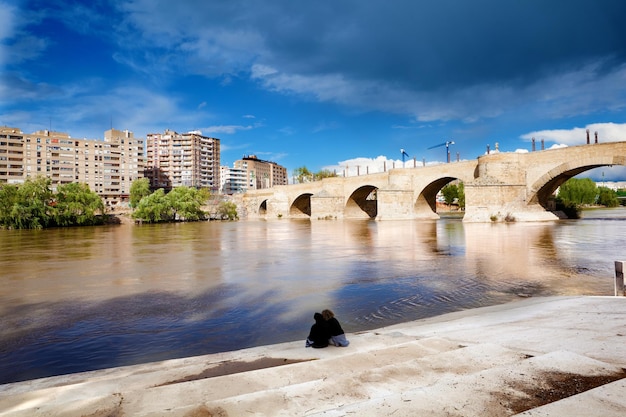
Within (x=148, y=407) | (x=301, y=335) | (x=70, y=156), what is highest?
(x=70, y=156)

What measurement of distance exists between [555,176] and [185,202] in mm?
49647

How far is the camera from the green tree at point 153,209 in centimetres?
6031

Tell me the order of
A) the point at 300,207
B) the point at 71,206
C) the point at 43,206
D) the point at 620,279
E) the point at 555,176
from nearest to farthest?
the point at 620,279 → the point at 555,176 → the point at 43,206 → the point at 71,206 → the point at 300,207

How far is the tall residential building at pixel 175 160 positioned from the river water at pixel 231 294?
357ft

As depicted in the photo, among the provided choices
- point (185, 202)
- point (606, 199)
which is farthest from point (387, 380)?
point (606, 199)

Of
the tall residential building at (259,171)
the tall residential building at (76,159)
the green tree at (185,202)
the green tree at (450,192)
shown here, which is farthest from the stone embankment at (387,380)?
the tall residential building at (259,171)

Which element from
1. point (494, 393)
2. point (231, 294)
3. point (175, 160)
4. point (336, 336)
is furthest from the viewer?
point (175, 160)

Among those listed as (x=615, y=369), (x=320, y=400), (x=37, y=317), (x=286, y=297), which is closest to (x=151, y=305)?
(x=37, y=317)

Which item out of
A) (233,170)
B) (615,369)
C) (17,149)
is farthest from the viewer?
(233,170)

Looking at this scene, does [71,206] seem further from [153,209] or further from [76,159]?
[76,159]

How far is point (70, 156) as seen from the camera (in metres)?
95.6

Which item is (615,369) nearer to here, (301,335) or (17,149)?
(301,335)

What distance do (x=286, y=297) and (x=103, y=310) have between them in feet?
12.3

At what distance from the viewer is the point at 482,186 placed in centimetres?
3678
